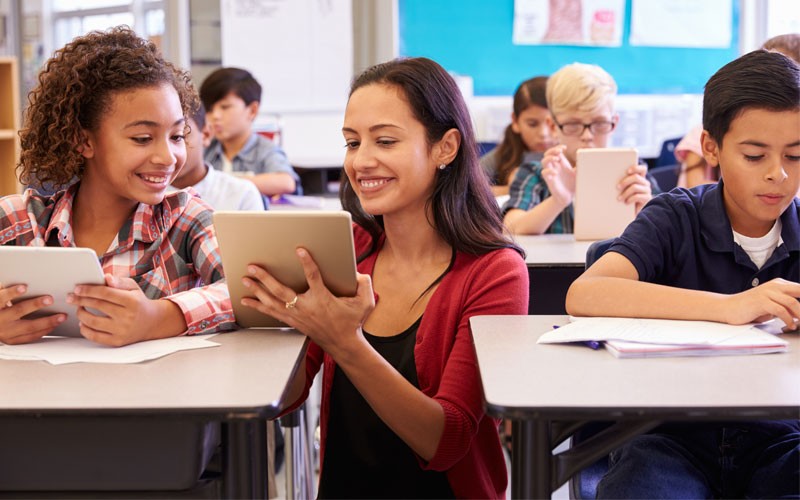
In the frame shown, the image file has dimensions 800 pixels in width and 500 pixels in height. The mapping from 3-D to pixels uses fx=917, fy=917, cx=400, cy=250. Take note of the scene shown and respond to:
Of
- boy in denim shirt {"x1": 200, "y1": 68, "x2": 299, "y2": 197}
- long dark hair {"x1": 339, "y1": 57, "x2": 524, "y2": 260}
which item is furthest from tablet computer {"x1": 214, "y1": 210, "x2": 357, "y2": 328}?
boy in denim shirt {"x1": 200, "y1": 68, "x2": 299, "y2": 197}

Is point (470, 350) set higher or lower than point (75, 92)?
lower

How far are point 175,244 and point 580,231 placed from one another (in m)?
1.41

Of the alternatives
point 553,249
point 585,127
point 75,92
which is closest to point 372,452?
point 75,92

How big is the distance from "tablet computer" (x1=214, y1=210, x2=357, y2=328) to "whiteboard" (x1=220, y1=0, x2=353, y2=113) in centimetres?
423

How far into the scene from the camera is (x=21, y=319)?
1350mm

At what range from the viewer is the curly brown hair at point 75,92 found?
1.54 meters

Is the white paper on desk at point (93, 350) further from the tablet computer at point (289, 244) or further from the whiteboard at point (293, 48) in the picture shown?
the whiteboard at point (293, 48)

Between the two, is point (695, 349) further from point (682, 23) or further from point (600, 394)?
point (682, 23)

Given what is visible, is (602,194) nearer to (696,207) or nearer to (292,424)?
(696,207)

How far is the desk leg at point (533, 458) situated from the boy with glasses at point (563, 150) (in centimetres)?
165

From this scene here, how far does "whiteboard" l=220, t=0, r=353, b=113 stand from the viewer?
5.41m

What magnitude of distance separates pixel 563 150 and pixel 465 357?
1.54 m

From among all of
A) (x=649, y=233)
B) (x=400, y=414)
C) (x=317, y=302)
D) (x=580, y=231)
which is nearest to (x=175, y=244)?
(x=317, y=302)

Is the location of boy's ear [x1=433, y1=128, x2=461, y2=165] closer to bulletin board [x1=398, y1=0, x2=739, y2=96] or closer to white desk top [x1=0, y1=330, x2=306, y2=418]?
white desk top [x1=0, y1=330, x2=306, y2=418]
